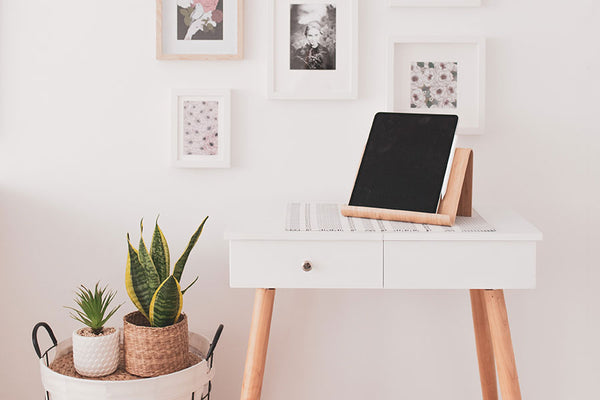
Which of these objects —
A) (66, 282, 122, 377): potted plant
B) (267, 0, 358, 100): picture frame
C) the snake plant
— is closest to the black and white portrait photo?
(267, 0, 358, 100): picture frame

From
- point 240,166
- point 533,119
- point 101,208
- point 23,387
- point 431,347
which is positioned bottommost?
point 23,387

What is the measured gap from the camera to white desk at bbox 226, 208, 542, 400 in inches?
50.4

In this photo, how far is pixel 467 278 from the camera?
1.29 metres

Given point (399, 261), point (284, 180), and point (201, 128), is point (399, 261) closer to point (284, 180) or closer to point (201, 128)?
point (284, 180)

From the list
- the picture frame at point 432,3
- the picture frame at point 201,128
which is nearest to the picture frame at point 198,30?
the picture frame at point 201,128

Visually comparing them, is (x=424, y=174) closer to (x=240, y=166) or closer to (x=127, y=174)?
(x=240, y=166)

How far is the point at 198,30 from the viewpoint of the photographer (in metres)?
1.69

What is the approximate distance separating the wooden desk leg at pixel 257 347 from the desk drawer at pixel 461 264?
0.28 meters

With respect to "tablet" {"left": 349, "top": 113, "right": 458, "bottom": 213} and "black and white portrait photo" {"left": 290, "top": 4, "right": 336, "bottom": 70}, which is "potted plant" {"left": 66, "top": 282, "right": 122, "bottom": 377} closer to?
"tablet" {"left": 349, "top": 113, "right": 458, "bottom": 213}

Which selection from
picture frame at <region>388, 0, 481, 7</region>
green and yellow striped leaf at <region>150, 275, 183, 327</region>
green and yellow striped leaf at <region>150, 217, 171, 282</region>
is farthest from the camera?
picture frame at <region>388, 0, 481, 7</region>

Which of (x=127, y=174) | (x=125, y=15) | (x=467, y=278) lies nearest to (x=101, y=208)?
(x=127, y=174)

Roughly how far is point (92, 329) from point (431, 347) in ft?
3.04

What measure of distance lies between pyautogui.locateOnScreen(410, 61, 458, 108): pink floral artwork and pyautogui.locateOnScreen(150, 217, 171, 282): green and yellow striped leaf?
2.54 feet

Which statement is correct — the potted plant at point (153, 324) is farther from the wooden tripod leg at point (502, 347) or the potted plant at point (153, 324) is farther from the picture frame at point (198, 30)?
the wooden tripod leg at point (502, 347)
